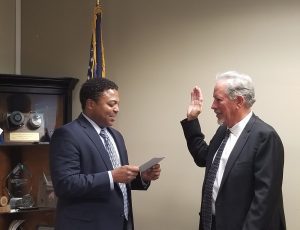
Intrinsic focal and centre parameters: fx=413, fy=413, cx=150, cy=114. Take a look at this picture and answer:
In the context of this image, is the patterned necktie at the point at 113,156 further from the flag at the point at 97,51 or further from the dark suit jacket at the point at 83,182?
the flag at the point at 97,51

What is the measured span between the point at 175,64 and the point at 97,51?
574 millimetres

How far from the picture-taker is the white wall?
2619mm

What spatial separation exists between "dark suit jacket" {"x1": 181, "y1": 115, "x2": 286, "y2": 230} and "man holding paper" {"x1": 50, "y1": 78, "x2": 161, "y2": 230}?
44 cm

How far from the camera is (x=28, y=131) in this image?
3.07m

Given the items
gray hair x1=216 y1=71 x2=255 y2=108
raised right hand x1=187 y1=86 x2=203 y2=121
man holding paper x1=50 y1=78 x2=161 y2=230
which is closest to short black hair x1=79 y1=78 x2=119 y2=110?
man holding paper x1=50 y1=78 x2=161 y2=230

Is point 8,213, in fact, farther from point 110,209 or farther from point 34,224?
point 110,209

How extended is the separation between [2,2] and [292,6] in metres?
2.22

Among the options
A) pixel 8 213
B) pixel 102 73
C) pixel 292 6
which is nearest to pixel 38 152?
pixel 8 213

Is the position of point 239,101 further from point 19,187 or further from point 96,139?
point 19,187

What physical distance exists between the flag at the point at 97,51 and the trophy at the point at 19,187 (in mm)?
898

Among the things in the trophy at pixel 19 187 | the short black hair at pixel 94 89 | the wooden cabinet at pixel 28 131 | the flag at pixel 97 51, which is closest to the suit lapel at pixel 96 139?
the short black hair at pixel 94 89

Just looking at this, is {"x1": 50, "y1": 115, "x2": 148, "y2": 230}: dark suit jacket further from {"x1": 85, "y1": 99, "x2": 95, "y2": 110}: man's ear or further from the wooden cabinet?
the wooden cabinet

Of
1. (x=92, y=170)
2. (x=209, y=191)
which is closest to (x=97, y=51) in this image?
(x=92, y=170)

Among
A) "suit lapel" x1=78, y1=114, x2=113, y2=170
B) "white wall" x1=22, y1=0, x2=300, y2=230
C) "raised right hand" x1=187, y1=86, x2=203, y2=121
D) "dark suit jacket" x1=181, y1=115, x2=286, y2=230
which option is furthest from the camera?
"white wall" x1=22, y1=0, x2=300, y2=230
